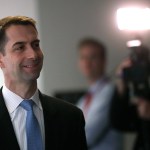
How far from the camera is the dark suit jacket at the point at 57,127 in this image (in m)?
0.43

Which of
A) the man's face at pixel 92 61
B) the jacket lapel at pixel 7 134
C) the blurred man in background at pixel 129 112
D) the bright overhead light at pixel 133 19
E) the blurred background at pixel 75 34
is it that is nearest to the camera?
the jacket lapel at pixel 7 134

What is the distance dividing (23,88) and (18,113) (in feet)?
0.10

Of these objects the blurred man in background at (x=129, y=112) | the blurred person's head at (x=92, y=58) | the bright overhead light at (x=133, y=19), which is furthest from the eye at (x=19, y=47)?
the blurred person's head at (x=92, y=58)

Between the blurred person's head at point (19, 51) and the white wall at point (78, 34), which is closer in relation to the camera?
the blurred person's head at point (19, 51)

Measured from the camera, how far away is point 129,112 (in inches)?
38.7

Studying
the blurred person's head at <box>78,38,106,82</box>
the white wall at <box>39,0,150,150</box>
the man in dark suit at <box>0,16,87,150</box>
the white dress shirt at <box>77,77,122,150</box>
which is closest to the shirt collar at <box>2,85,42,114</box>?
the man in dark suit at <box>0,16,87,150</box>

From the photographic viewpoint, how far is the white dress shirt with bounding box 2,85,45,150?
1.48 feet

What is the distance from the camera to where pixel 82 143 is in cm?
47

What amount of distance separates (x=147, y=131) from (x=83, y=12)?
60 centimetres

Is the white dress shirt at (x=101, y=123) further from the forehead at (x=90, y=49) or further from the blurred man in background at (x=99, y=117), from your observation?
the forehead at (x=90, y=49)

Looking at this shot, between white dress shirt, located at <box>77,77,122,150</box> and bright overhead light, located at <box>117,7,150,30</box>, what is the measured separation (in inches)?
→ 4.9

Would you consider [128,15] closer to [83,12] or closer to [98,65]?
[98,65]

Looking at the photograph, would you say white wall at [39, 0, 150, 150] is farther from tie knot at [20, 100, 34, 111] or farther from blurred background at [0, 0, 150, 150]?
tie knot at [20, 100, 34, 111]

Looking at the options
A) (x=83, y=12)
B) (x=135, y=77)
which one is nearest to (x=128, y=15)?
(x=135, y=77)
